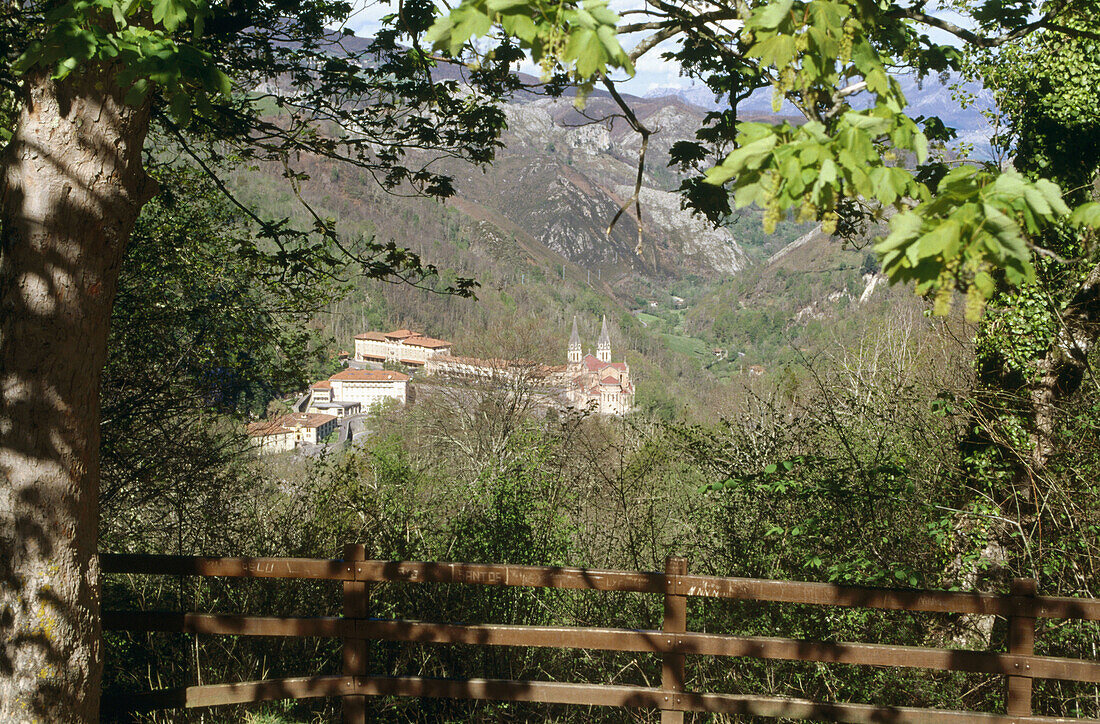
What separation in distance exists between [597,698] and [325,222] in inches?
175

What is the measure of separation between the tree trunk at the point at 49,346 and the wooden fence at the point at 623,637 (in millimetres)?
702

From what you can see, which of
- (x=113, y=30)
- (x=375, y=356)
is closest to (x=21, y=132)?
(x=113, y=30)

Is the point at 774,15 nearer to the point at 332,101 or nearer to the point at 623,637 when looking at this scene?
the point at 623,637

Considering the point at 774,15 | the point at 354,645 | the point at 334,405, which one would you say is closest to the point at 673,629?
the point at 354,645

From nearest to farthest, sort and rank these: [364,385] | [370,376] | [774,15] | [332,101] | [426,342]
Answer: [774,15] → [332,101] → [370,376] → [364,385] → [426,342]

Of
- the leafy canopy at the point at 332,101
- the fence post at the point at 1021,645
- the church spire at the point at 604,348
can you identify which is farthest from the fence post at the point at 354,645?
the church spire at the point at 604,348

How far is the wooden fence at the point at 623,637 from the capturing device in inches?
124

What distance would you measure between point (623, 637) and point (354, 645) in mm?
1285

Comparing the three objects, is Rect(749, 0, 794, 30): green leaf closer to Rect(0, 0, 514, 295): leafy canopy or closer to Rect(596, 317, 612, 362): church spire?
Rect(0, 0, 514, 295): leafy canopy

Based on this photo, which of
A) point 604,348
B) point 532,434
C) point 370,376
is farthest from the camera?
point 604,348

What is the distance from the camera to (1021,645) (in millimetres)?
3146

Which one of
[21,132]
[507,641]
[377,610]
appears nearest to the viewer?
[21,132]

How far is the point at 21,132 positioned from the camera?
258cm

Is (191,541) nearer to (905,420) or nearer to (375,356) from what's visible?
(905,420)
